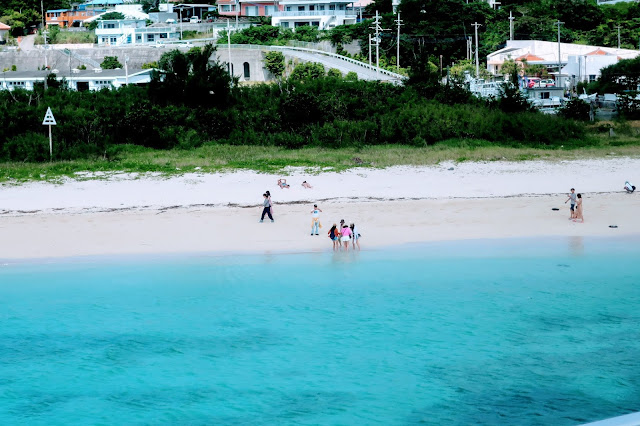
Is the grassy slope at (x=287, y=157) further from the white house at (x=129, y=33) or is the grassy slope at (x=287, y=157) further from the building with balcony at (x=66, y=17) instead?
the building with balcony at (x=66, y=17)

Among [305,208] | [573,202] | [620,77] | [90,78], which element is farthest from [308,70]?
[573,202]

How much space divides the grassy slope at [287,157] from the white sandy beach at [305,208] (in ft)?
3.06

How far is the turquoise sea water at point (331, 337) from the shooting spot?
38.9 ft

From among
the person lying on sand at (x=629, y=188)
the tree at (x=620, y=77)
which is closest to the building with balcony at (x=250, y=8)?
the tree at (x=620, y=77)

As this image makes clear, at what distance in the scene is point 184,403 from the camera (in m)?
12.1

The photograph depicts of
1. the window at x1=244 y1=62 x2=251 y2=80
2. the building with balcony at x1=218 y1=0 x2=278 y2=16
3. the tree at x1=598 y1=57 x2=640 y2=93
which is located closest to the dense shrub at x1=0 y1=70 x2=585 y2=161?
the tree at x1=598 y1=57 x2=640 y2=93

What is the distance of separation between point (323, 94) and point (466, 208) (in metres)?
13.2

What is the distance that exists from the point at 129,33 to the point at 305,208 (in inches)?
2545

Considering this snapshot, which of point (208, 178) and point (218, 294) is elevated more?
point (208, 178)

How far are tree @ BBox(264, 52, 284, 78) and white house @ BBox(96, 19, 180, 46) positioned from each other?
1937 cm

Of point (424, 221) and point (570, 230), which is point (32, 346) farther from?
point (570, 230)

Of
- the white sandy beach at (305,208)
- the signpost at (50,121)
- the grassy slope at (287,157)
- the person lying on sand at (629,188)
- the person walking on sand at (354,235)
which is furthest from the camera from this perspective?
the signpost at (50,121)

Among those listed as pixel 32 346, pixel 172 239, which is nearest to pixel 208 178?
pixel 172 239

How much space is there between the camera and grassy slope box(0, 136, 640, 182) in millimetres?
26469
